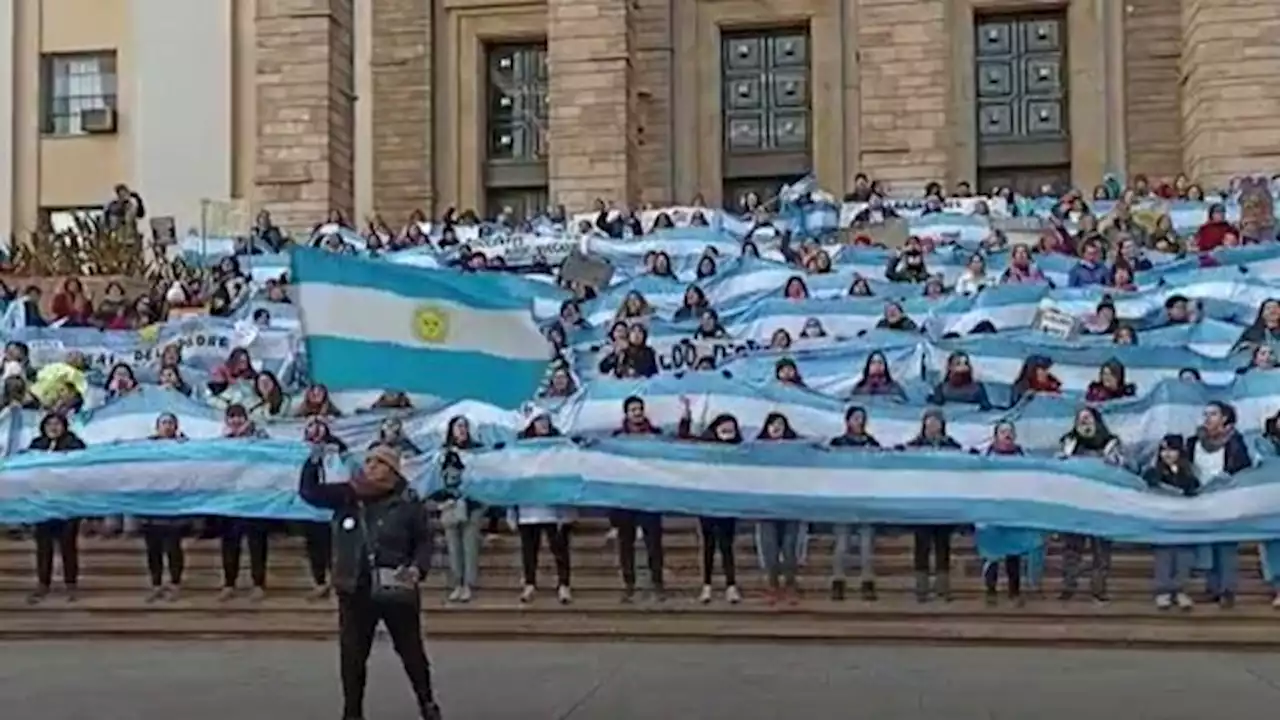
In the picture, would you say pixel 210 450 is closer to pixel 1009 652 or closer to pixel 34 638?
pixel 34 638

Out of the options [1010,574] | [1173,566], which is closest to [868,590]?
[1010,574]

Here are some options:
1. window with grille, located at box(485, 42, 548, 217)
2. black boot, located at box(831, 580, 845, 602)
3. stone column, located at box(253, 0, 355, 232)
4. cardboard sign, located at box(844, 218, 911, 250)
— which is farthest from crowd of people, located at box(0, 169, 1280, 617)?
window with grille, located at box(485, 42, 548, 217)

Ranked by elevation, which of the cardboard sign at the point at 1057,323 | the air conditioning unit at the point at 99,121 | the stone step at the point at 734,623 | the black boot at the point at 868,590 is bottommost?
the stone step at the point at 734,623

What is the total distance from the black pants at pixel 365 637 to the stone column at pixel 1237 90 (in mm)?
20350

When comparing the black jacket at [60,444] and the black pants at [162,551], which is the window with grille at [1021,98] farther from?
the black pants at [162,551]

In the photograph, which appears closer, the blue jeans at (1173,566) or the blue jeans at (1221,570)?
the blue jeans at (1173,566)

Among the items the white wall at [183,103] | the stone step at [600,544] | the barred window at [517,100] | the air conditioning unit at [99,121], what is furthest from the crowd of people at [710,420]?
the air conditioning unit at [99,121]

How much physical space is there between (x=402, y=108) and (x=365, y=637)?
2822cm

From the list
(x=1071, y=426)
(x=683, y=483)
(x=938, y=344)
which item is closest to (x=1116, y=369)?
(x=1071, y=426)

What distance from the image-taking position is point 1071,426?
55.9 feet

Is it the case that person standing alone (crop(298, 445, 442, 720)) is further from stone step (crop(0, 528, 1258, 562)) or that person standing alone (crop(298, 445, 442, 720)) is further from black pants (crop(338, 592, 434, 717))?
stone step (crop(0, 528, 1258, 562))

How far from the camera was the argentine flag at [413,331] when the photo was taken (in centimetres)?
1141

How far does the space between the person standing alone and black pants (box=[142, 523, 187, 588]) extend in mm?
6198

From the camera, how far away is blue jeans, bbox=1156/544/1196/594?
1493 centimetres
